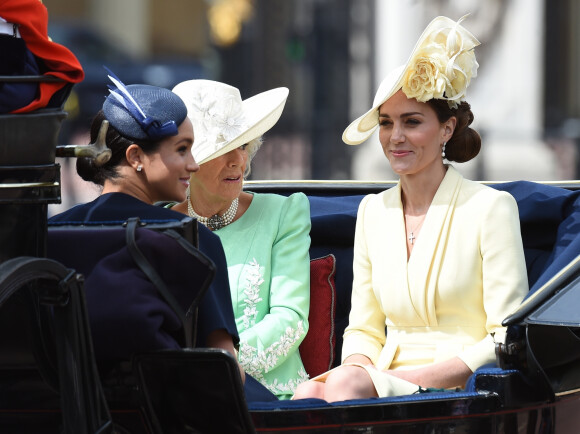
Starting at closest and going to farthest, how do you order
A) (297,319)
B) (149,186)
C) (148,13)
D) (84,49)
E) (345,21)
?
(149,186)
(297,319)
(345,21)
(84,49)
(148,13)

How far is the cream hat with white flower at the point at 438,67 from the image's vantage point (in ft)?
12.7

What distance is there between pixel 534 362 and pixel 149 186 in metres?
1.12

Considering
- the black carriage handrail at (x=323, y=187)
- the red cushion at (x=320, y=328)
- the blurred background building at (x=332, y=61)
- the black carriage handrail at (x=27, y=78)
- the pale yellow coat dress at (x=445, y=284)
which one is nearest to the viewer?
the black carriage handrail at (x=27, y=78)

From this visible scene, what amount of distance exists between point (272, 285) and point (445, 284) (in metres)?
0.60

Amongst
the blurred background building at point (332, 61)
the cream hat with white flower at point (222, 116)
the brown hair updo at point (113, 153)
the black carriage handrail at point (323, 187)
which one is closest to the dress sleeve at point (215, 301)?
the brown hair updo at point (113, 153)

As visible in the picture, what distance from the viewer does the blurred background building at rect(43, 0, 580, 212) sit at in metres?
14.7

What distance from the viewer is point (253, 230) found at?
4195 mm

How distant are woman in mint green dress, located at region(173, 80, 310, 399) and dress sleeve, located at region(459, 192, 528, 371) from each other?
0.61 m

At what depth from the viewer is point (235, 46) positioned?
1983 cm

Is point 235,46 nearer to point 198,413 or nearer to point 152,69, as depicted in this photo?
point 152,69

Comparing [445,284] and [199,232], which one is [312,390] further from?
[199,232]

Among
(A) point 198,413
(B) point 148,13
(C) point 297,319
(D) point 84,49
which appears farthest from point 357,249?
(B) point 148,13

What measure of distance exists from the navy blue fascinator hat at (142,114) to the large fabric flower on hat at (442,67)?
3.19ft

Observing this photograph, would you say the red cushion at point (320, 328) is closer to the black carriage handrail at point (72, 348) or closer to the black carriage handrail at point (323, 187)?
the black carriage handrail at point (323, 187)
